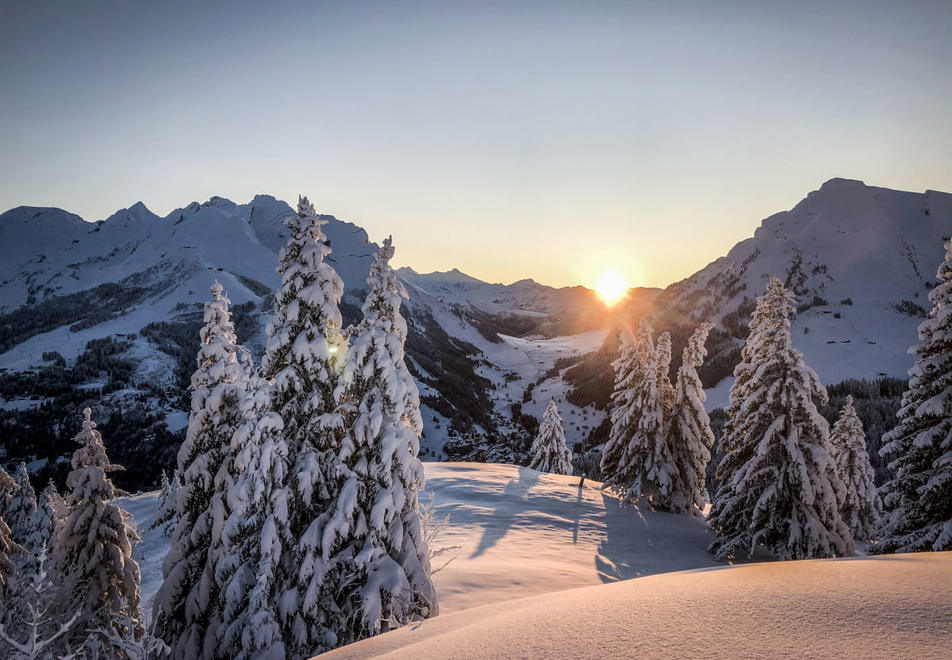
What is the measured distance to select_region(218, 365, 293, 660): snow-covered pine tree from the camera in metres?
9.58

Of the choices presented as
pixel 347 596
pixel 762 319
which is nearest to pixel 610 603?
pixel 347 596

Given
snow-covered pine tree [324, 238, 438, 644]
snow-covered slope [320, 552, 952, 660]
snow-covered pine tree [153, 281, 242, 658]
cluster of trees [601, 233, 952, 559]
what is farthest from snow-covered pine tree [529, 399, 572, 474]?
snow-covered slope [320, 552, 952, 660]

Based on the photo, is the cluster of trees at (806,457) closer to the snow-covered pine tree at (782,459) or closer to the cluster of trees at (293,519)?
the snow-covered pine tree at (782,459)

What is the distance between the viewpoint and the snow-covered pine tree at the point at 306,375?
10.5 metres

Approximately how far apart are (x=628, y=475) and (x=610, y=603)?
77.4ft

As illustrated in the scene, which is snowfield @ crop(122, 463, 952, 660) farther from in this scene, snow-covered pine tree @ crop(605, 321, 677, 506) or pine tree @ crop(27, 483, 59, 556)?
pine tree @ crop(27, 483, 59, 556)

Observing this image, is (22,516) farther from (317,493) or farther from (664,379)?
(664,379)

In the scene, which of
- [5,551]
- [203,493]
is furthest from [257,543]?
[5,551]

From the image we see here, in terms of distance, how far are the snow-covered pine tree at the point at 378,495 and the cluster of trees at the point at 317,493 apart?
27mm

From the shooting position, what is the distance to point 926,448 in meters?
15.2

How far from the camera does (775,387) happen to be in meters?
17.0

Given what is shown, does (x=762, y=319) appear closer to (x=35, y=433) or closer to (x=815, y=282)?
(x=35, y=433)

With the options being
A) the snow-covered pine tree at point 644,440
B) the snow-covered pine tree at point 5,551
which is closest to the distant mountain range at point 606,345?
the snow-covered pine tree at point 644,440

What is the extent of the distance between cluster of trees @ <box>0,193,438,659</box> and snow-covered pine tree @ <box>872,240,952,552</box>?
51.8ft
